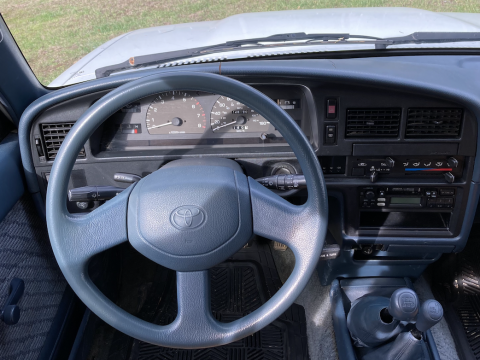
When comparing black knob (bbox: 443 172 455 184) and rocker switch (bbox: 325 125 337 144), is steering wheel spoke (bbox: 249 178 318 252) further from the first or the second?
black knob (bbox: 443 172 455 184)

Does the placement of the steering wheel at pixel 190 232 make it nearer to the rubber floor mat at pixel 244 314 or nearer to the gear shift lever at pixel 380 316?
the gear shift lever at pixel 380 316

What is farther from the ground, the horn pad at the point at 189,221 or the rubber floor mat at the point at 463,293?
the horn pad at the point at 189,221

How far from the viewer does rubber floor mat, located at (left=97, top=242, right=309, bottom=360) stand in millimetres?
2264

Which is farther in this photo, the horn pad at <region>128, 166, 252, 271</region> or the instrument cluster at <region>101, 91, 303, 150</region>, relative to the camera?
the instrument cluster at <region>101, 91, 303, 150</region>

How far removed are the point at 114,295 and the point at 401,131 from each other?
1.93 meters

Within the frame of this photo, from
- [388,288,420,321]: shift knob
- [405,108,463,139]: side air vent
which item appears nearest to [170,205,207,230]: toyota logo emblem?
[388,288,420,321]: shift knob

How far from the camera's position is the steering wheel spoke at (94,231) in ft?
4.23

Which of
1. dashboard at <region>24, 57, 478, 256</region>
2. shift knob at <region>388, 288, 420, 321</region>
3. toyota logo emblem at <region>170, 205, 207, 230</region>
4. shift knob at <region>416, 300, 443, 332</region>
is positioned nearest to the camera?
toyota logo emblem at <region>170, 205, 207, 230</region>

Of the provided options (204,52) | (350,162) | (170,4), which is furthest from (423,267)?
(170,4)

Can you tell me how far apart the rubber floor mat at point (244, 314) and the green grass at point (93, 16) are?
57.0 inches

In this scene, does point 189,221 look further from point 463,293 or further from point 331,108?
point 463,293

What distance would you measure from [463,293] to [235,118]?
1.80 m

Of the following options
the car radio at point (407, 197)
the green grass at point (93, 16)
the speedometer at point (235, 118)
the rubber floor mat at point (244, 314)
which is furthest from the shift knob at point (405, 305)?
the green grass at point (93, 16)

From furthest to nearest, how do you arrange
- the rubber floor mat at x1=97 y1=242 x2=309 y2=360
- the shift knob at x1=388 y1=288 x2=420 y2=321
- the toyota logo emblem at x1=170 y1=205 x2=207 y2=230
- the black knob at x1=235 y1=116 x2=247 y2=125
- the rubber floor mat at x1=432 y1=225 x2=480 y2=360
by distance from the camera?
the rubber floor mat at x1=432 y1=225 x2=480 y2=360, the rubber floor mat at x1=97 y1=242 x2=309 y2=360, the black knob at x1=235 y1=116 x2=247 y2=125, the shift knob at x1=388 y1=288 x2=420 y2=321, the toyota logo emblem at x1=170 y1=205 x2=207 y2=230
